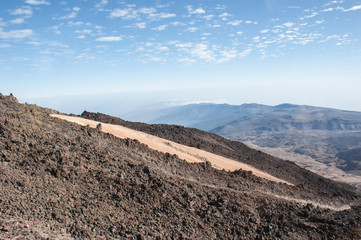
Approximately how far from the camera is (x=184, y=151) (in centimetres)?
1814

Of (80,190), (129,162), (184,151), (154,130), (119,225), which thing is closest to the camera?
(119,225)

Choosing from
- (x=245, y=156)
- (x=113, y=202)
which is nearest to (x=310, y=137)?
(x=245, y=156)

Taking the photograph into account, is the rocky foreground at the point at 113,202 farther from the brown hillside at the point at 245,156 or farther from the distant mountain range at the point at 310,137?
the distant mountain range at the point at 310,137

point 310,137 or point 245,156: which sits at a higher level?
point 245,156

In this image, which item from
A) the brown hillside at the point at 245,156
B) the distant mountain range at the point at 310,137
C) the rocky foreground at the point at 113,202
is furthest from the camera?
the distant mountain range at the point at 310,137

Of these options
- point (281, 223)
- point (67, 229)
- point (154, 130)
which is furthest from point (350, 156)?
point (67, 229)

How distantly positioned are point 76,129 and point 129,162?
4284 mm

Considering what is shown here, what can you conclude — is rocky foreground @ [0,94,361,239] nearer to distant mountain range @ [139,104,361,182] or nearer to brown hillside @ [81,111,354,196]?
brown hillside @ [81,111,354,196]

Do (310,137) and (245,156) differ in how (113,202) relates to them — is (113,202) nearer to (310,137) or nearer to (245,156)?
(245,156)

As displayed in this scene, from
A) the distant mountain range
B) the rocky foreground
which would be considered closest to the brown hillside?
the rocky foreground

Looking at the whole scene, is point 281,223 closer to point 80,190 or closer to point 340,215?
point 340,215

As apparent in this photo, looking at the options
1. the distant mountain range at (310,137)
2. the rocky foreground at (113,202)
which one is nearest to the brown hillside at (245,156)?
the rocky foreground at (113,202)

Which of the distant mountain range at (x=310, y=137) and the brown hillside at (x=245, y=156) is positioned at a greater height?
the brown hillside at (x=245, y=156)

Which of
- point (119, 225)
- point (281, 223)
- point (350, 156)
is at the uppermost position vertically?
point (119, 225)
